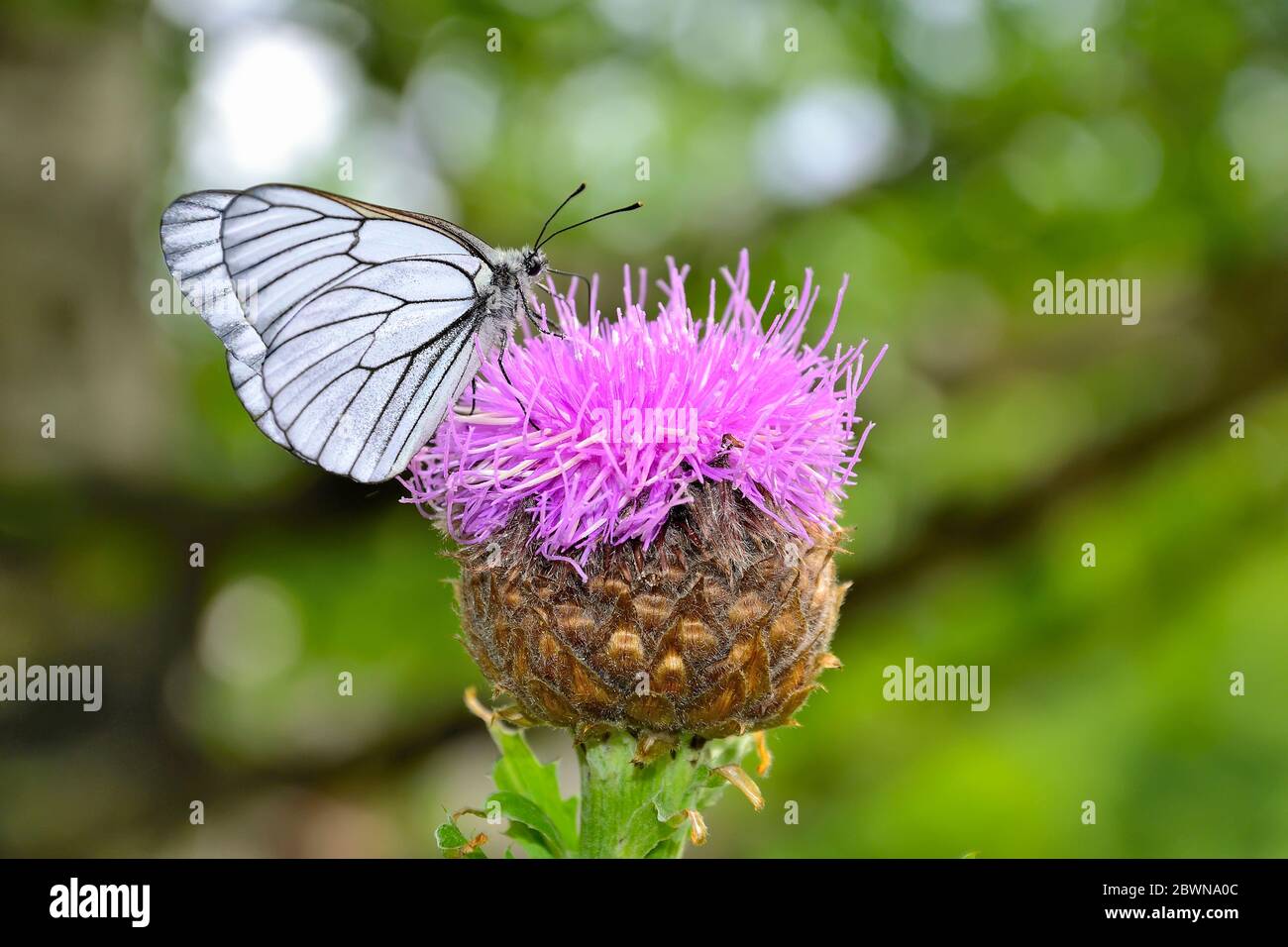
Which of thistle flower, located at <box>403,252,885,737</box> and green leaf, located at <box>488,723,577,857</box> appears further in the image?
green leaf, located at <box>488,723,577,857</box>

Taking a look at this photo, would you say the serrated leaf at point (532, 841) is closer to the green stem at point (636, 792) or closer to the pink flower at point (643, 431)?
the green stem at point (636, 792)

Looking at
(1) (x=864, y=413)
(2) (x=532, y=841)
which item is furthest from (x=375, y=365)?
(1) (x=864, y=413)

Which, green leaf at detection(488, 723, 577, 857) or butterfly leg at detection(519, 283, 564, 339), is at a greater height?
butterfly leg at detection(519, 283, 564, 339)

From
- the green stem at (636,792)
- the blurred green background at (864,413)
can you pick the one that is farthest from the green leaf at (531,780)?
the blurred green background at (864,413)

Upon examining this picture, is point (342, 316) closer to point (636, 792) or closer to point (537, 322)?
point (537, 322)

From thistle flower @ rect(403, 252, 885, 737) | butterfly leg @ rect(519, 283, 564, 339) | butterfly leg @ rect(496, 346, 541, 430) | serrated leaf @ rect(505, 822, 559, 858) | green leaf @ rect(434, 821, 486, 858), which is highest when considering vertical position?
butterfly leg @ rect(519, 283, 564, 339)

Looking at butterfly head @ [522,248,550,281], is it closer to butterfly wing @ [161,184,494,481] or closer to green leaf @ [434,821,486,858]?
butterfly wing @ [161,184,494,481]

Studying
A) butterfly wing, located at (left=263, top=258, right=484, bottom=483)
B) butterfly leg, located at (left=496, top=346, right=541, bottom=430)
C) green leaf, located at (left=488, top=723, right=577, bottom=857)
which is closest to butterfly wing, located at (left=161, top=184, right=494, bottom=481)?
butterfly wing, located at (left=263, top=258, right=484, bottom=483)

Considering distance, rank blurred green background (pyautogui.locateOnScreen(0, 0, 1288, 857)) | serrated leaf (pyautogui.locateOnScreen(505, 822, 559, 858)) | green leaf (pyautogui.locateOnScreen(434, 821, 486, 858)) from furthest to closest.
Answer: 1. blurred green background (pyautogui.locateOnScreen(0, 0, 1288, 857))
2. serrated leaf (pyautogui.locateOnScreen(505, 822, 559, 858))
3. green leaf (pyautogui.locateOnScreen(434, 821, 486, 858))

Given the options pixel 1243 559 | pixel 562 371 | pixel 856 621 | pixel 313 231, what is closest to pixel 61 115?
pixel 313 231
